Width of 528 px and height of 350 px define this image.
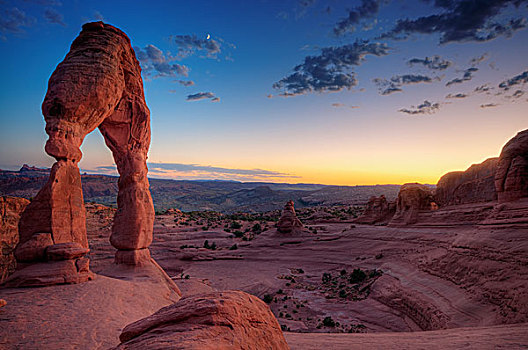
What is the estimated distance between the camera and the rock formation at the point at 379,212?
28.7 meters

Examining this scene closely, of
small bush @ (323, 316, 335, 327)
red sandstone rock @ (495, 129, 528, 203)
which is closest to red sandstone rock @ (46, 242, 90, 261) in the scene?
small bush @ (323, 316, 335, 327)

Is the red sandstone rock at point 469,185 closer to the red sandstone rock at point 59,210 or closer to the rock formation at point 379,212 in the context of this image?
the rock formation at point 379,212

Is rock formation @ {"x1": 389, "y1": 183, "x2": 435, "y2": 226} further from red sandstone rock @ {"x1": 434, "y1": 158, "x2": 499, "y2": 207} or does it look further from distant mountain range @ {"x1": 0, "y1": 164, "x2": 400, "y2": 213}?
distant mountain range @ {"x1": 0, "y1": 164, "x2": 400, "y2": 213}

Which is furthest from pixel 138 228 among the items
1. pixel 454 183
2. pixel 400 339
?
pixel 454 183

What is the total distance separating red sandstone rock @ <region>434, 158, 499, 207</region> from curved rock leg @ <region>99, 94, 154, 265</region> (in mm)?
20842

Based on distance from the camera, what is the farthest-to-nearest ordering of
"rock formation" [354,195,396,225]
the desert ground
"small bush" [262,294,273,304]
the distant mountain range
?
the distant mountain range → "rock formation" [354,195,396,225] → "small bush" [262,294,273,304] → the desert ground

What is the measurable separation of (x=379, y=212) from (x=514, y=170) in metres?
19.1

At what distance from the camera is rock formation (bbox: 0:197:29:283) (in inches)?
427

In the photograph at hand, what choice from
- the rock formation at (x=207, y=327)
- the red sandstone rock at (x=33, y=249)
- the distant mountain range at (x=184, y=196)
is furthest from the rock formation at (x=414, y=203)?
the distant mountain range at (x=184, y=196)

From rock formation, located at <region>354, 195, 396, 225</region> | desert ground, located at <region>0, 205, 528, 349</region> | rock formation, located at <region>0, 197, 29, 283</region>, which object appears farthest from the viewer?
rock formation, located at <region>354, 195, 396, 225</region>

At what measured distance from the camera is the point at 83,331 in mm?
5551

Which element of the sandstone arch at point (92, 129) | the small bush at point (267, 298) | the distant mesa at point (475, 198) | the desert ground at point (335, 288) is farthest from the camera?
the small bush at point (267, 298)

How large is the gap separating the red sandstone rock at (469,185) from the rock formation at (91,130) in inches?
830

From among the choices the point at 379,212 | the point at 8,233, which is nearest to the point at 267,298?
the point at 8,233
